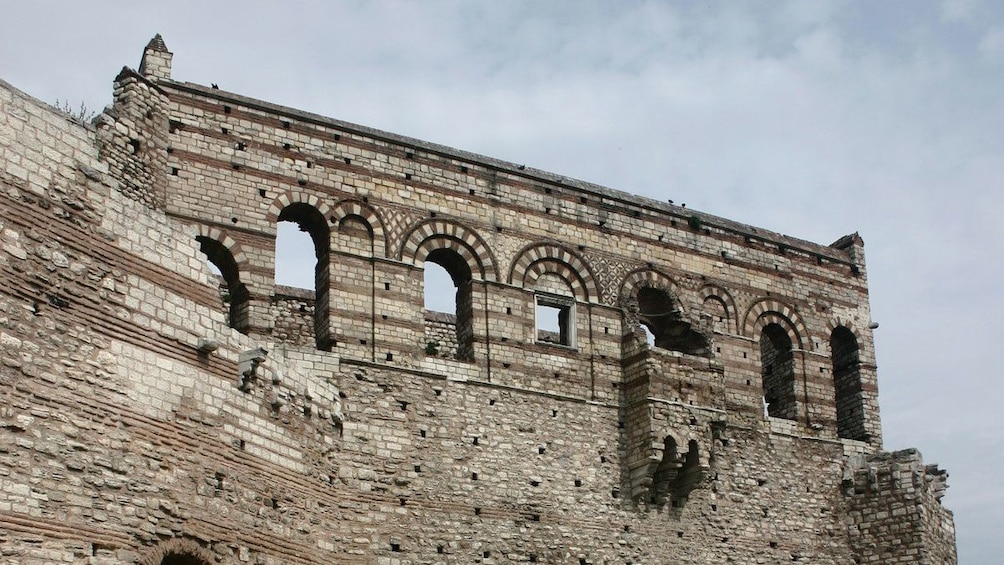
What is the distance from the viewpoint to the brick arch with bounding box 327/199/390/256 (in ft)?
78.1

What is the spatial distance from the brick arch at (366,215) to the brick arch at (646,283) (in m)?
4.64

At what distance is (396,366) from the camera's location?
2309 centimetres

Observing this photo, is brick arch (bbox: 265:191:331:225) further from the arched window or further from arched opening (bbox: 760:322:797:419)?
arched opening (bbox: 760:322:797:419)

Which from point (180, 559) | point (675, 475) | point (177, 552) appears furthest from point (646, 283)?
point (177, 552)

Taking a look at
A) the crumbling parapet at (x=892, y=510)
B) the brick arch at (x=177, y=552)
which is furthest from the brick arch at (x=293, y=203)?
the crumbling parapet at (x=892, y=510)

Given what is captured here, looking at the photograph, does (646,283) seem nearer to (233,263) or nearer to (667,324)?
(667,324)

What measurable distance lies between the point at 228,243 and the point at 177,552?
659cm

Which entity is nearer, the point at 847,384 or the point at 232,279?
the point at 232,279

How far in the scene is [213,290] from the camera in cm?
1894

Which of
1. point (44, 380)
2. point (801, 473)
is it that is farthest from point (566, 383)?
point (44, 380)

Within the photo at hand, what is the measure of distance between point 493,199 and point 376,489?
19.2 feet

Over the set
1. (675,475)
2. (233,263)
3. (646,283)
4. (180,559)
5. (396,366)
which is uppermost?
(646,283)

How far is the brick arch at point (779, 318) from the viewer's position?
2795 centimetres

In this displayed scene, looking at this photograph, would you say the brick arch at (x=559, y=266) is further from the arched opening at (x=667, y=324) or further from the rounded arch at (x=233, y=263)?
the rounded arch at (x=233, y=263)
